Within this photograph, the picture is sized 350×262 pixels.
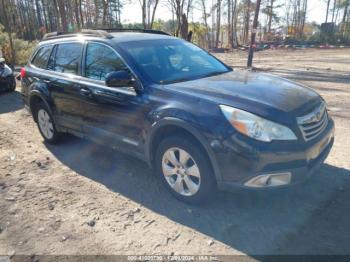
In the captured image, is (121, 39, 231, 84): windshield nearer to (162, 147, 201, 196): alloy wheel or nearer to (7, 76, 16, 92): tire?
(162, 147, 201, 196): alloy wheel

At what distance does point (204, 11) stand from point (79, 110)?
38.1 metres

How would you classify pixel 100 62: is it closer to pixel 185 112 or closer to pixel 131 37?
pixel 131 37

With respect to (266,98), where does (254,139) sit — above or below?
below

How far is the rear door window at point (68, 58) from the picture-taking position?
4.33 meters

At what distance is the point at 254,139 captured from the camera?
8.96 feet

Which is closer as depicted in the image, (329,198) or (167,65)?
(329,198)

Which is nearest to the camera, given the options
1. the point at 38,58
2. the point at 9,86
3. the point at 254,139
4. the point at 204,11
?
the point at 254,139

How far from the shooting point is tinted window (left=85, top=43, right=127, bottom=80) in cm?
378

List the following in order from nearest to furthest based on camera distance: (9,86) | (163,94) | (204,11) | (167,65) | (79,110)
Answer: (163,94) → (167,65) → (79,110) → (9,86) → (204,11)

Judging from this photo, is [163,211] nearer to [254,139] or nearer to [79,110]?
[254,139]

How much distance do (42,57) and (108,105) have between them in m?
2.16

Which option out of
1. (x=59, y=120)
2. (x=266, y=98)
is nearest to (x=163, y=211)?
(x=266, y=98)

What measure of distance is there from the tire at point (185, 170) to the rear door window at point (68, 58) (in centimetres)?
191

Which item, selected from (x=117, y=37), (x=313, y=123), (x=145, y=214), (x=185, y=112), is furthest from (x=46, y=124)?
(x=313, y=123)
